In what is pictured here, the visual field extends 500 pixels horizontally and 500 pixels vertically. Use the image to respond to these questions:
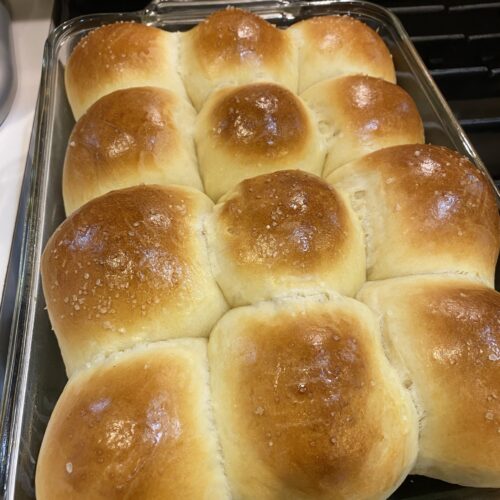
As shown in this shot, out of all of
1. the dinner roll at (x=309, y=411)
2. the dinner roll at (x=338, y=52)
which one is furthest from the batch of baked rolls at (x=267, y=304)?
the dinner roll at (x=338, y=52)

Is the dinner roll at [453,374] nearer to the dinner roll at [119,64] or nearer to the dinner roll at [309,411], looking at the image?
the dinner roll at [309,411]

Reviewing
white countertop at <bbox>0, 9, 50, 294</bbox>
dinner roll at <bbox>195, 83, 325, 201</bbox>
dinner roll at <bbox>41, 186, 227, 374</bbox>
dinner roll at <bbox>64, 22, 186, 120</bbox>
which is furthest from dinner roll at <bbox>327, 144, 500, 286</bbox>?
white countertop at <bbox>0, 9, 50, 294</bbox>

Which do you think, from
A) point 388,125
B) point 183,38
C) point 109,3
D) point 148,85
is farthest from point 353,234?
point 109,3

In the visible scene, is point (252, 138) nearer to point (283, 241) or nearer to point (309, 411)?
point (283, 241)

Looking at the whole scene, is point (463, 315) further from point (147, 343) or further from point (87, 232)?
point (87, 232)

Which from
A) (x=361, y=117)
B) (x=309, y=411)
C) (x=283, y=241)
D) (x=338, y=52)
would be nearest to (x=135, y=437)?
(x=309, y=411)

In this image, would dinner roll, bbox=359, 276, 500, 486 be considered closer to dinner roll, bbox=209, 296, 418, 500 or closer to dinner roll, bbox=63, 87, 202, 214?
dinner roll, bbox=209, 296, 418, 500
